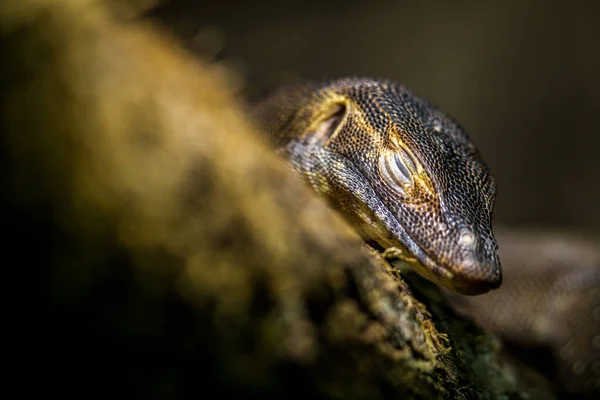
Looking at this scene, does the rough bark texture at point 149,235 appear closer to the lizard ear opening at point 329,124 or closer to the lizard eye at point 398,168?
the lizard eye at point 398,168

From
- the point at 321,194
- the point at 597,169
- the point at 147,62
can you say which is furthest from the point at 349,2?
the point at 147,62

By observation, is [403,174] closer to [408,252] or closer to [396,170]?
[396,170]

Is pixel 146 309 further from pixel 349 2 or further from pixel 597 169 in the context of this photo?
pixel 597 169

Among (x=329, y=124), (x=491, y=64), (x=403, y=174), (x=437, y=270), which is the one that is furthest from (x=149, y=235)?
(x=491, y=64)

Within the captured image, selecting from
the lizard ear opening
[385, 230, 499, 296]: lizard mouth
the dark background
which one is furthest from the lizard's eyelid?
the dark background

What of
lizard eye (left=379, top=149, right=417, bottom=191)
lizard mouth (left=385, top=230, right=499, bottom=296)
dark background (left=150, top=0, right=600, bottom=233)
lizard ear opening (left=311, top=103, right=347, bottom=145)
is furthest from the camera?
dark background (left=150, top=0, right=600, bottom=233)

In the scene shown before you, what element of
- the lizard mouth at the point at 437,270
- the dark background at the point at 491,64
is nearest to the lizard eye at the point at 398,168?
the lizard mouth at the point at 437,270

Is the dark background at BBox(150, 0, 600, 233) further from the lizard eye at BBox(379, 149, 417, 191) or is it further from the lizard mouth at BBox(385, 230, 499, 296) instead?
the lizard mouth at BBox(385, 230, 499, 296)
